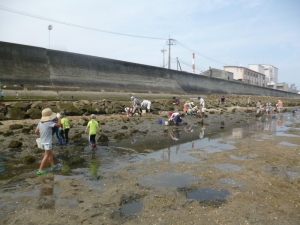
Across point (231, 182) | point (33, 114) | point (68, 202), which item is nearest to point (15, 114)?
point (33, 114)

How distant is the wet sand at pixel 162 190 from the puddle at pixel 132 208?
2 centimetres

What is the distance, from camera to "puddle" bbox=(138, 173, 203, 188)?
238 inches

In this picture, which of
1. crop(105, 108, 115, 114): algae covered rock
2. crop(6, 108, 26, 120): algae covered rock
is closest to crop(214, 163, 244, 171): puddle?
crop(6, 108, 26, 120): algae covered rock

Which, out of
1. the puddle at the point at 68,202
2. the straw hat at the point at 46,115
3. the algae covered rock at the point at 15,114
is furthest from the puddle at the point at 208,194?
the algae covered rock at the point at 15,114

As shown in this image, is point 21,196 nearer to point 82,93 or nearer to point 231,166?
point 231,166

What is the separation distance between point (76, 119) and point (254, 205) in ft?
50.5

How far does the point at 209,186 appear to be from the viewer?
5.92 m

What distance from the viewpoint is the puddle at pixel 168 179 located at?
19.9ft

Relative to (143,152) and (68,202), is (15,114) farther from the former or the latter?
(68,202)

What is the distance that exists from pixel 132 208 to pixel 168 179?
1.87 meters

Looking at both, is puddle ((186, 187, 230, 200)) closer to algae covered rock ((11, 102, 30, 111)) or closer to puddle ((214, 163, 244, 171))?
puddle ((214, 163, 244, 171))

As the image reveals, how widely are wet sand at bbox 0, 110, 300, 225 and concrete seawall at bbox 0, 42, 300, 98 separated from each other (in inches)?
855

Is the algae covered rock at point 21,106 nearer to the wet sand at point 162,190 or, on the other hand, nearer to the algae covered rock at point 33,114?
the algae covered rock at point 33,114

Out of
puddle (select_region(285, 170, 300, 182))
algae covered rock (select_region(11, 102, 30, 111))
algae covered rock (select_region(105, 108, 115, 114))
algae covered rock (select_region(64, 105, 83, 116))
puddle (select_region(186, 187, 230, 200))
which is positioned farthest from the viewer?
algae covered rock (select_region(105, 108, 115, 114))
